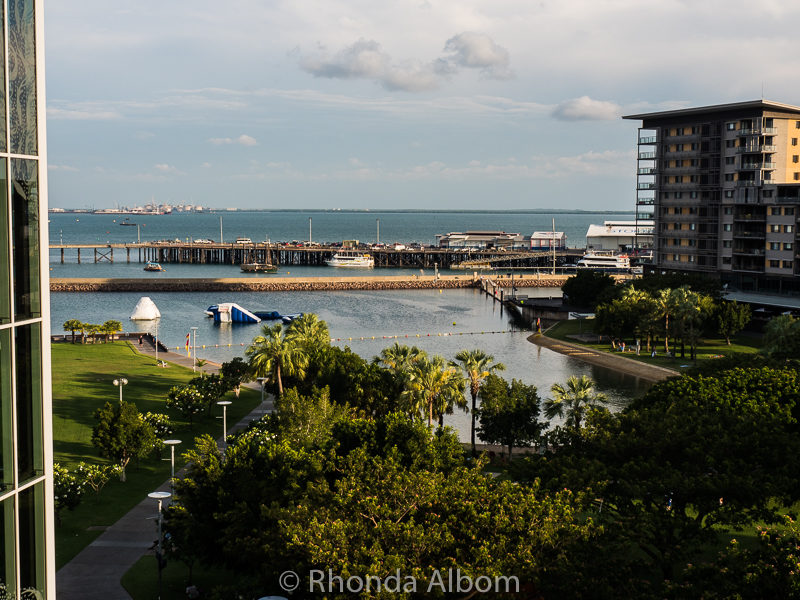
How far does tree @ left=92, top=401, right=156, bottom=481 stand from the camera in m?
48.7

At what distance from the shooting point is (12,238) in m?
12.2

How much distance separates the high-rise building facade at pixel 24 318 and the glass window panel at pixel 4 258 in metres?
0.01

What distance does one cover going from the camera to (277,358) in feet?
213

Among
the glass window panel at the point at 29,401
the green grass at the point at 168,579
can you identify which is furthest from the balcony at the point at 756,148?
the glass window panel at the point at 29,401

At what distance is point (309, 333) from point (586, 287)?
233ft

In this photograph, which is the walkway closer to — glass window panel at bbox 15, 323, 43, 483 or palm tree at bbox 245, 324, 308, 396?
palm tree at bbox 245, 324, 308, 396

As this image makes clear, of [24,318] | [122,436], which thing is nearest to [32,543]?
[24,318]

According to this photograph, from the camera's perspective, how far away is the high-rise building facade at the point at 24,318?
39.5ft

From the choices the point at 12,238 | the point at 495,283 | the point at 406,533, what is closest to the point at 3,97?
the point at 12,238

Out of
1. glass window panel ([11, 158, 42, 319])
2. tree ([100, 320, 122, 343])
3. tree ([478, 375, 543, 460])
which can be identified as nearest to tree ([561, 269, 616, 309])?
tree ([100, 320, 122, 343])

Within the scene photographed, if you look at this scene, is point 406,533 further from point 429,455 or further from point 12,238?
point 12,238

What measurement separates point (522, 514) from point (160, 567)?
14972 mm

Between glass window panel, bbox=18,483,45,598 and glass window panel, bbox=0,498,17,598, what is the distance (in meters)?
0.13

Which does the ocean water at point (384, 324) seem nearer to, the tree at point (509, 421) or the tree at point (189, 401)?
the tree at point (509, 421)
